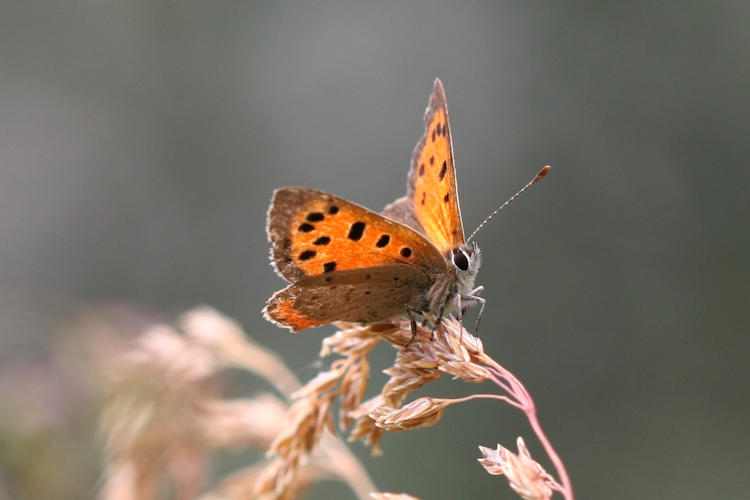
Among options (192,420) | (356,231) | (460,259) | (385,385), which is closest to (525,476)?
(385,385)

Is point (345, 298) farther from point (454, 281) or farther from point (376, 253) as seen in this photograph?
point (454, 281)

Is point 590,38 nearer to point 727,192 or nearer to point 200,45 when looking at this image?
point 727,192

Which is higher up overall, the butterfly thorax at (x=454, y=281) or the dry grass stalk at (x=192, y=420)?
the butterfly thorax at (x=454, y=281)

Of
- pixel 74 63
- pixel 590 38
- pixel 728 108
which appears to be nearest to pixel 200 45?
pixel 74 63

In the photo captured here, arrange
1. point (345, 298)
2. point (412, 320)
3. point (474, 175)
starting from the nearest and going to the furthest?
1. point (412, 320)
2. point (345, 298)
3. point (474, 175)

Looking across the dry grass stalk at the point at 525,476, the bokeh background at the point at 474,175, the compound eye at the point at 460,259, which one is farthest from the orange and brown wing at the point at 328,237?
the bokeh background at the point at 474,175

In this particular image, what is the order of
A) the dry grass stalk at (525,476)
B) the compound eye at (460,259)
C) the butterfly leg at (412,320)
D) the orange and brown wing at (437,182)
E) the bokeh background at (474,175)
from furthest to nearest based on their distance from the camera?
the bokeh background at (474,175) < the compound eye at (460,259) < the orange and brown wing at (437,182) < the butterfly leg at (412,320) < the dry grass stalk at (525,476)

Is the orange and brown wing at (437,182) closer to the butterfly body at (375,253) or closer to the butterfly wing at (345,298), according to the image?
the butterfly body at (375,253)

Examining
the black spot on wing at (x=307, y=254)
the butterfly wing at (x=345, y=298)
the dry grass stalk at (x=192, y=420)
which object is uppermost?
the black spot on wing at (x=307, y=254)
